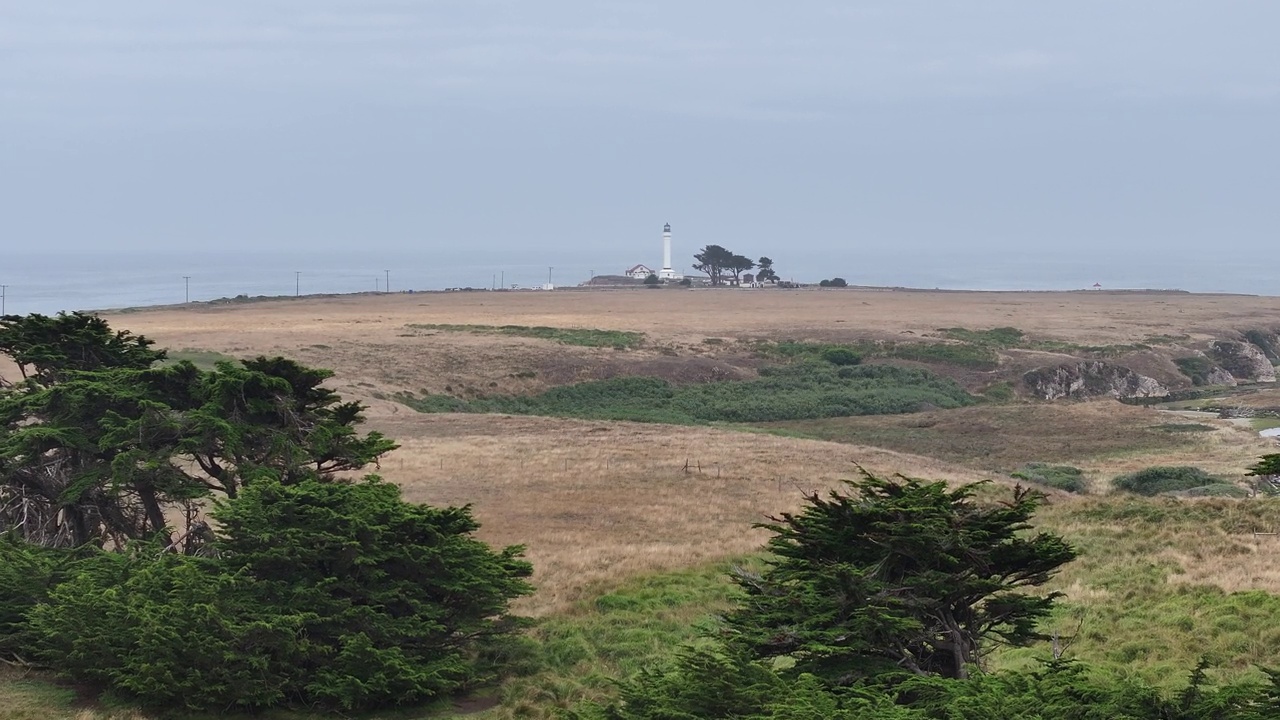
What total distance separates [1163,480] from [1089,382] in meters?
37.0

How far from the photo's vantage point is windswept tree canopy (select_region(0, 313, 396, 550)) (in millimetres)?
18750

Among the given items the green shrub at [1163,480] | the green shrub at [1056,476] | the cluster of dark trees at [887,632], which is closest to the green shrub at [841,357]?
the green shrub at [1056,476]

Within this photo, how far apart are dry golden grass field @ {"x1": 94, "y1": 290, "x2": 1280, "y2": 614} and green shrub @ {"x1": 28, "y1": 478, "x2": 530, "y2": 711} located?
13.2 feet

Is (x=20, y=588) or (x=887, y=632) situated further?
(x=20, y=588)

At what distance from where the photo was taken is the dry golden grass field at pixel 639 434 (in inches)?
1090

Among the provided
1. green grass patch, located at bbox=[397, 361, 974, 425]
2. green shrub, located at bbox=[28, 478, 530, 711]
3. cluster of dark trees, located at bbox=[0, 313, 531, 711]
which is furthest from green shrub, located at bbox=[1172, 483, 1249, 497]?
green grass patch, located at bbox=[397, 361, 974, 425]

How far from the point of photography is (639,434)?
45562 millimetres

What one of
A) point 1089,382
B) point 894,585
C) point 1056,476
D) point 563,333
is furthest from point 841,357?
point 894,585

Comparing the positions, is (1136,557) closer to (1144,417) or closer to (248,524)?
(248,524)

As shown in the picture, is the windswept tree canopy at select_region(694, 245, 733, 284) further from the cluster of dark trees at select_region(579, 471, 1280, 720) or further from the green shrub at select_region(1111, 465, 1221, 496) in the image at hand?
the cluster of dark trees at select_region(579, 471, 1280, 720)

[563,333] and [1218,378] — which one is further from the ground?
[563,333]

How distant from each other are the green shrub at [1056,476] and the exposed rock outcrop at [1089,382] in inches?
1158

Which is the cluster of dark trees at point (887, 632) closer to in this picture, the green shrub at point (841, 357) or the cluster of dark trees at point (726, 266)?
the green shrub at point (841, 357)

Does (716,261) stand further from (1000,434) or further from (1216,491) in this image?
(1216,491)
